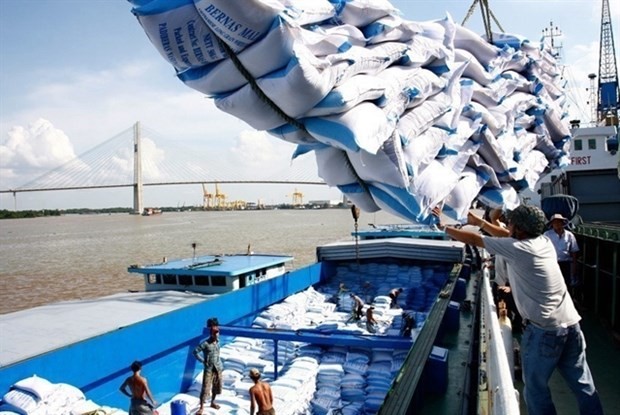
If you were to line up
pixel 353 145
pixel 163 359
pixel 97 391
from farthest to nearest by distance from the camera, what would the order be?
pixel 163 359, pixel 97 391, pixel 353 145

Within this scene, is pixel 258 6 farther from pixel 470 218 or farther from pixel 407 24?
pixel 470 218

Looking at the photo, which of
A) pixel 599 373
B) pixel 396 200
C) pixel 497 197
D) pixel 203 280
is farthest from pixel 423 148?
pixel 203 280

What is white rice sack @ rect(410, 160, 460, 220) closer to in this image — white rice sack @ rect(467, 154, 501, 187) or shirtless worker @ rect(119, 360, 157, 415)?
white rice sack @ rect(467, 154, 501, 187)

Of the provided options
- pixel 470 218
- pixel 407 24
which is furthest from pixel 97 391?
pixel 407 24

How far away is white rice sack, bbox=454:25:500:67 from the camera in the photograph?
9.75ft

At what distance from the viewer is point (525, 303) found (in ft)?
7.94

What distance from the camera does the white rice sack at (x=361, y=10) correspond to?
2121mm

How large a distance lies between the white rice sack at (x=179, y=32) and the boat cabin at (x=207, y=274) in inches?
368

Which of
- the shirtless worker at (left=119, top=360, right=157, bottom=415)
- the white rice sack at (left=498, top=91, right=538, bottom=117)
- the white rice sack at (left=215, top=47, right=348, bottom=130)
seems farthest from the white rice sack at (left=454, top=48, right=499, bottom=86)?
the shirtless worker at (left=119, top=360, right=157, bottom=415)

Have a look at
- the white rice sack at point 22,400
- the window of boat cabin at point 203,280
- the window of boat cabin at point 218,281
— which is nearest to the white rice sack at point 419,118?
the white rice sack at point 22,400

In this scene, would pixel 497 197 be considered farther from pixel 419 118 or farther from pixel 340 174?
pixel 340 174

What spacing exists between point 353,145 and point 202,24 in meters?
0.69

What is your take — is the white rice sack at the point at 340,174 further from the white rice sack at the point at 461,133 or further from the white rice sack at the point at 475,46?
the white rice sack at the point at 475,46

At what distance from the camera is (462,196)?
99.2 inches
